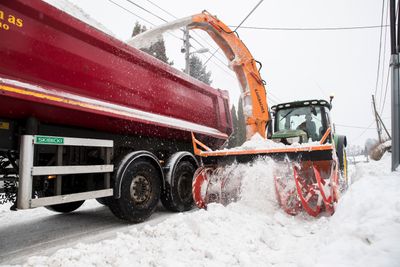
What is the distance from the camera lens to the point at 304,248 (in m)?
2.68

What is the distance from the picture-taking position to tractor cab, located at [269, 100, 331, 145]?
555 centimetres

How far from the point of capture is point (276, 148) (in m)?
4.19

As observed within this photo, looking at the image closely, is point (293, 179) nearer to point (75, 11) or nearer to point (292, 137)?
point (292, 137)

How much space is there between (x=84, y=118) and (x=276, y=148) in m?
2.61

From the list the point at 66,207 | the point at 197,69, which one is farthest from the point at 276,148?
the point at 197,69

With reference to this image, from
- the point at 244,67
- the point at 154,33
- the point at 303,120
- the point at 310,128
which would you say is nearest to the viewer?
the point at 154,33

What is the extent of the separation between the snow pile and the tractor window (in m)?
4.00

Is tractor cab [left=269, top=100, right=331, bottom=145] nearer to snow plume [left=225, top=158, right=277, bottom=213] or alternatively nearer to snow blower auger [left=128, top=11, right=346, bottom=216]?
snow blower auger [left=128, top=11, right=346, bottom=216]

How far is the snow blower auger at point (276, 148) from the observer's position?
3999 millimetres

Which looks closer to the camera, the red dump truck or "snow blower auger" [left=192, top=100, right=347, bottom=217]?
the red dump truck

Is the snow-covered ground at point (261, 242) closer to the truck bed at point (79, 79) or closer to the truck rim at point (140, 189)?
the truck rim at point (140, 189)

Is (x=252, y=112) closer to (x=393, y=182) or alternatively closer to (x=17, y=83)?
(x=393, y=182)

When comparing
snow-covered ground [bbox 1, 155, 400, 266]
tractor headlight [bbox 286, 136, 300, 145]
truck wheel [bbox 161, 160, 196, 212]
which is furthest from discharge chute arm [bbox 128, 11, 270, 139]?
snow-covered ground [bbox 1, 155, 400, 266]

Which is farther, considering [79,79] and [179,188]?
[179,188]
